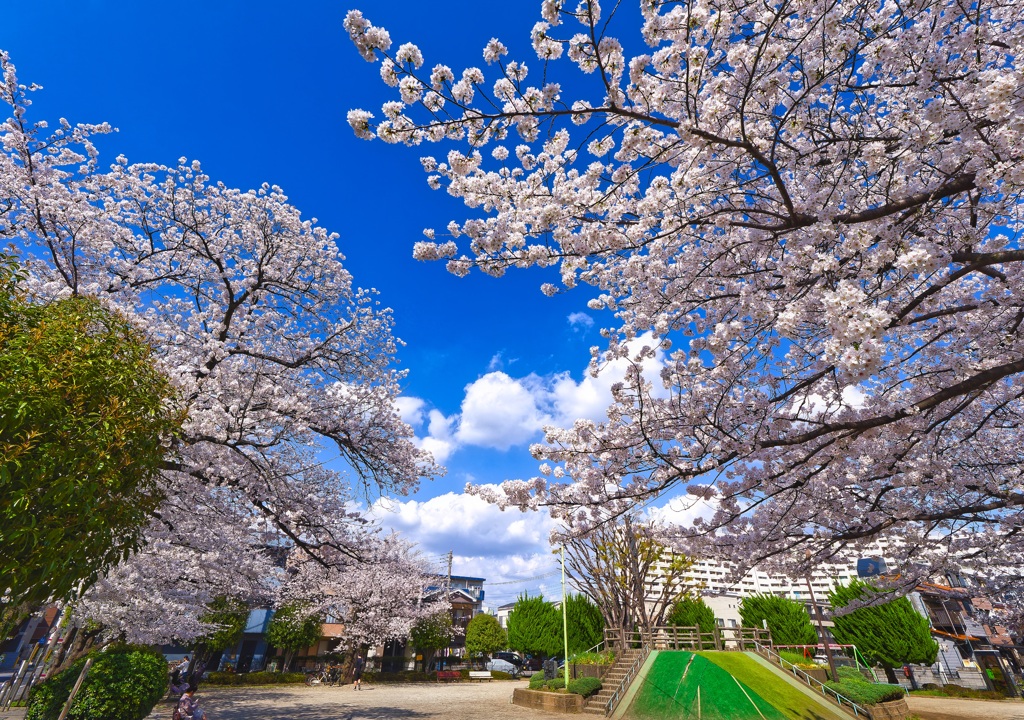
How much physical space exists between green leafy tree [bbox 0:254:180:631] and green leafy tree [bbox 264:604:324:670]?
3023 centimetres

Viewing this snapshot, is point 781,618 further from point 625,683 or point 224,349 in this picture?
point 224,349

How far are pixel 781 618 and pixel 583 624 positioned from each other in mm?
12039

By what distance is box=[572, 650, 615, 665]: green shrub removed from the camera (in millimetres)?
18616

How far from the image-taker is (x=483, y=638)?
40.5m

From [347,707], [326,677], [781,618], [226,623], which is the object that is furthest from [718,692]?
[326,677]

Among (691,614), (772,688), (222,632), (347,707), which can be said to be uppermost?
(691,614)

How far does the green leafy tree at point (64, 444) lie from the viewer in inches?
149

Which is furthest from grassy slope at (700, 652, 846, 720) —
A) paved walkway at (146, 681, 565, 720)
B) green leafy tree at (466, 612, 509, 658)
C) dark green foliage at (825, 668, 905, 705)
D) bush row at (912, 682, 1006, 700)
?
green leafy tree at (466, 612, 509, 658)

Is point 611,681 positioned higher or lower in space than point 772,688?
lower

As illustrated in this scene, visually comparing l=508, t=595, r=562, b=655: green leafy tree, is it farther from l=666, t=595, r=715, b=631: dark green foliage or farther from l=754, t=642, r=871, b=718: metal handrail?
l=754, t=642, r=871, b=718: metal handrail

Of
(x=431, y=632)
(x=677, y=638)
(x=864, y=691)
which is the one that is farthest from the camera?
(x=431, y=632)

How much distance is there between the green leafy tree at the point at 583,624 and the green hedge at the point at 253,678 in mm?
17606

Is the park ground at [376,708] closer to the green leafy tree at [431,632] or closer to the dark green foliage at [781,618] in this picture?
Result: the dark green foliage at [781,618]

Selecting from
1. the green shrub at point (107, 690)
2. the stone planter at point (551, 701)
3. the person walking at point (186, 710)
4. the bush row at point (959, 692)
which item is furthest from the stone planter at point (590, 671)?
the bush row at point (959, 692)
